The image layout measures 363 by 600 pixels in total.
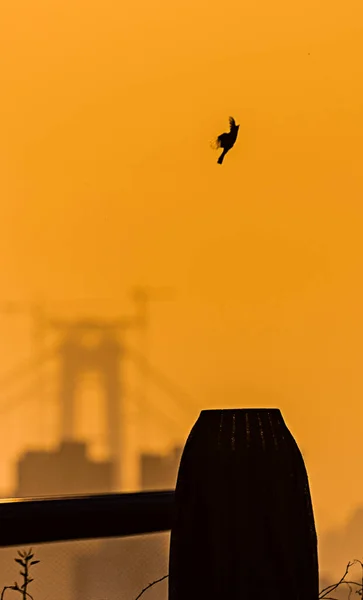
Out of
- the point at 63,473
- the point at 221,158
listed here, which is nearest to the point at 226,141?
the point at 221,158

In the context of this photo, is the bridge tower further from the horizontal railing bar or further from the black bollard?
the black bollard

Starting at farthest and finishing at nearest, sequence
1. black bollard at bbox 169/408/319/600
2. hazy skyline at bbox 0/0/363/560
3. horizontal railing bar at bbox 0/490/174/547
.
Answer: hazy skyline at bbox 0/0/363/560
horizontal railing bar at bbox 0/490/174/547
black bollard at bbox 169/408/319/600

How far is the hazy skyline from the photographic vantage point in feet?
3.67

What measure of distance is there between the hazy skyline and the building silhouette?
2.4 inches

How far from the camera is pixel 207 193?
1197 mm

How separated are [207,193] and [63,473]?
0.54 metres

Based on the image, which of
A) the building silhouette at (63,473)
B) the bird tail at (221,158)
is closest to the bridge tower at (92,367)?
the building silhouette at (63,473)

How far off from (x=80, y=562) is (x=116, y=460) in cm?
16

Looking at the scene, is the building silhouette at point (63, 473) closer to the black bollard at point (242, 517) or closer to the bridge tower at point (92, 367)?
the bridge tower at point (92, 367)

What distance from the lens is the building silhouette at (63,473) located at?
3.43 feet

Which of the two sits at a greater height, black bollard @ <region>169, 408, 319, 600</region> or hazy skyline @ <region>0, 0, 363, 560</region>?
hazy skyline @ <region>0, 0, 363, 560</region>

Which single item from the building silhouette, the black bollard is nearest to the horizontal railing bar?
the building silhouette


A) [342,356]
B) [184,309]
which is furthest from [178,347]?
[342,356]

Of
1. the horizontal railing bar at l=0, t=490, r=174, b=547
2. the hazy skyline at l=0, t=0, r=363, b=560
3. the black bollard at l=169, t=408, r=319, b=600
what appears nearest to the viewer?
the black bollard at l=169, t=408, r=319, b=600
